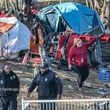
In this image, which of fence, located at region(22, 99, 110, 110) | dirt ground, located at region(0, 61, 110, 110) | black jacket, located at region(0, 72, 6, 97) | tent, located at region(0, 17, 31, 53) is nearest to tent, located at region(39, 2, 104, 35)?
tent, located at region(0, 17, 31, 53)

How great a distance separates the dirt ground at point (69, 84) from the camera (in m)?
17.4

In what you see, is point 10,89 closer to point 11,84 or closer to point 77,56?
point 11,84

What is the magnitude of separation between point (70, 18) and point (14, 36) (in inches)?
96.8

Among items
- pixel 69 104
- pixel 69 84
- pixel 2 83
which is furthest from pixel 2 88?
pixel 69 84

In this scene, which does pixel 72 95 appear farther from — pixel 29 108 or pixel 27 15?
pixel 27 15

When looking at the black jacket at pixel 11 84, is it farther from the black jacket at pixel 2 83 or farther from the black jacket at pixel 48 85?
the black jacket at pixel 48 85

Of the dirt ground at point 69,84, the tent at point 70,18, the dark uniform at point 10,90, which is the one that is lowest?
the dirt ground at point 69,84

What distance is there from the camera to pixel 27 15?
23.8m

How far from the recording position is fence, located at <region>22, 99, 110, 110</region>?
482 inches

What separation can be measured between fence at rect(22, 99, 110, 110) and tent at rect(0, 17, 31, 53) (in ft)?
30.3

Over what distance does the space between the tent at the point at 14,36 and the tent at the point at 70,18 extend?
1.77 m

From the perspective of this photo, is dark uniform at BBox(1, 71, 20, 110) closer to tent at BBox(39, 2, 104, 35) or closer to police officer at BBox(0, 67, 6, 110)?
police officer at BBox(0, 67, 6, 110)

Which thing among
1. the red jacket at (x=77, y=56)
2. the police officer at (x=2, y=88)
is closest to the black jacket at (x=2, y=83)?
the police officer at (x=2, y=88)

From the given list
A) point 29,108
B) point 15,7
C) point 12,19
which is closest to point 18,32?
point 12,19
